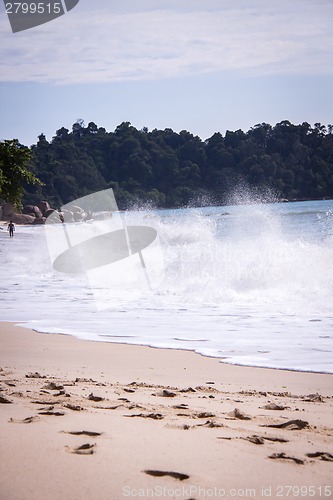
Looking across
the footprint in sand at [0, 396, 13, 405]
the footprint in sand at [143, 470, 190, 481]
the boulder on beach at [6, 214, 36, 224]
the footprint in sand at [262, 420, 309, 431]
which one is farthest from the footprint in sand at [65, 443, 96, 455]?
the boulder on beach at [6, 214, 36, 224]

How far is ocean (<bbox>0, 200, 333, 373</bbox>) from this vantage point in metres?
6.99

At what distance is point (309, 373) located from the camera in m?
5.64

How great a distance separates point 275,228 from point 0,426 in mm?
31339

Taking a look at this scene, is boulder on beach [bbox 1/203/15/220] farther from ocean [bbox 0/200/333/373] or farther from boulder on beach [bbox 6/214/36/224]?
ocean [bbox 0/200/333/373]

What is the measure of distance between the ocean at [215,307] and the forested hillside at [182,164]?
3123 inches

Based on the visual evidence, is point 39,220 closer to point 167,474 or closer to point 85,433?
point 85,433

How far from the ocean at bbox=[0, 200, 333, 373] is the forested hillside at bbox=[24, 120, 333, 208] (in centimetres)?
7933

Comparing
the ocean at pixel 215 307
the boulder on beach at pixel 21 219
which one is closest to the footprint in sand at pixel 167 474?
the ocean at pixel 215 307

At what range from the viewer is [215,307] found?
10.5 meters

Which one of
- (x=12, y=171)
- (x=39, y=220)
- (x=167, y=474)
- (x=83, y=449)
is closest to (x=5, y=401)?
(x=83, y=449)

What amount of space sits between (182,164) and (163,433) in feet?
375

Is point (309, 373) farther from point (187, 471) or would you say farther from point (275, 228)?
point (275, 228)

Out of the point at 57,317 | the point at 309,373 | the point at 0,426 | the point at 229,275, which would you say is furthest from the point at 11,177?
the point at 0,426

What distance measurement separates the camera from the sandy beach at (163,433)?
258cm
